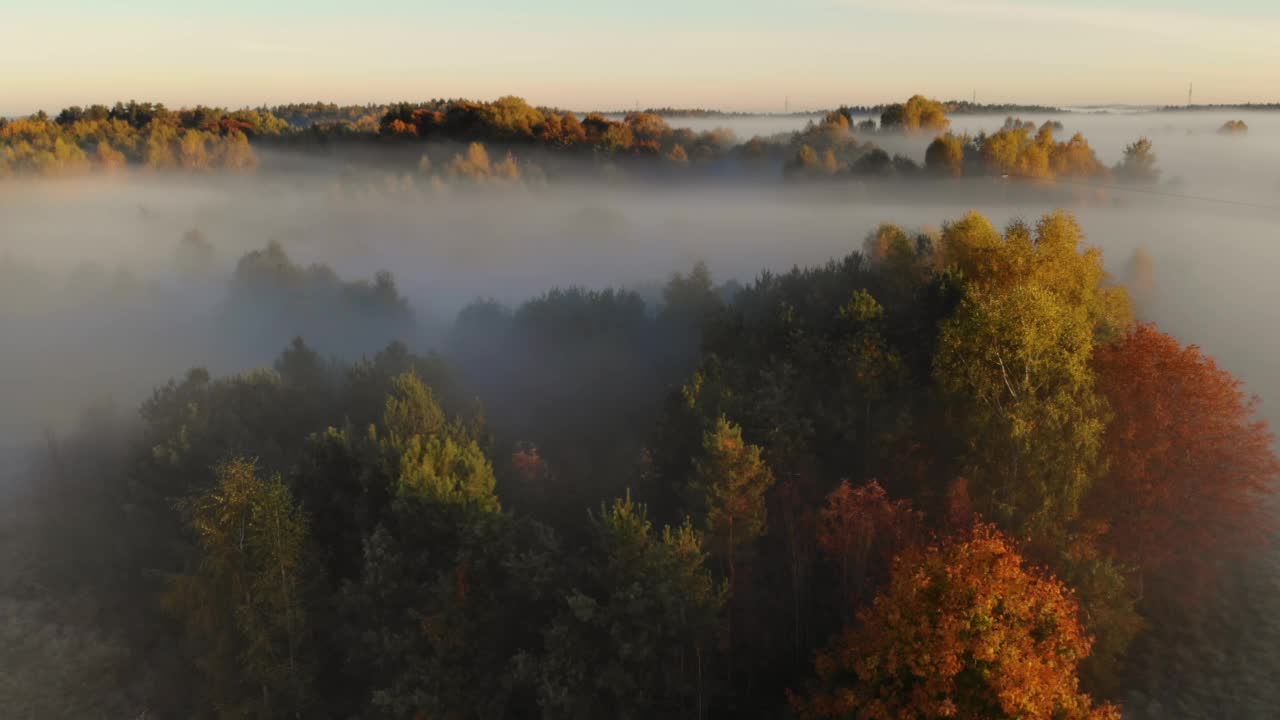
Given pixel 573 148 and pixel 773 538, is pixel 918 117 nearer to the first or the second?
pixel 573 148

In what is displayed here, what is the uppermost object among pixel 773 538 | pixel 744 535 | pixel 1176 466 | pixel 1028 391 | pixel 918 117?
pixel 918 117

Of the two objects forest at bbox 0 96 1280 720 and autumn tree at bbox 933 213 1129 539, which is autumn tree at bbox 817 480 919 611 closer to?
forest at bbox 0 96 1280 720

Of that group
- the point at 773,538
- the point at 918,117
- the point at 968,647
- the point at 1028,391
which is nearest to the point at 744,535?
the point at 773,538

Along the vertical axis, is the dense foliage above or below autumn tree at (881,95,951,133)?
below

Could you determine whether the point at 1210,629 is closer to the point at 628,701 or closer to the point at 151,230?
the point at 628,701

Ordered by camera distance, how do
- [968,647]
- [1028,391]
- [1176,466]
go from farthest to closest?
[1176,466], [1028,391], [968,647]

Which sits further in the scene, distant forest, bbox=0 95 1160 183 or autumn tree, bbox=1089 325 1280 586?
distant forest, bbox=0 95 1160 183

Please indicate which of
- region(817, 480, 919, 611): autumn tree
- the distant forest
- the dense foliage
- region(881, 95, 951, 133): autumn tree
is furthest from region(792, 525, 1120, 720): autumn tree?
region(881, 95, 951, 133): autumn tree

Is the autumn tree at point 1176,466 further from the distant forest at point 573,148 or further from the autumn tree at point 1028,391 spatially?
the distant forest at point 573,148
